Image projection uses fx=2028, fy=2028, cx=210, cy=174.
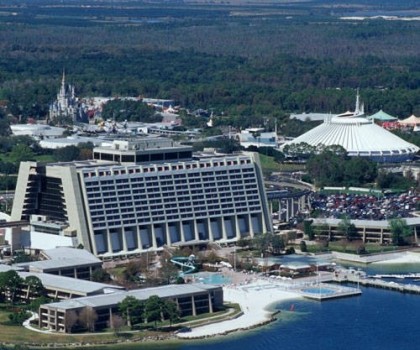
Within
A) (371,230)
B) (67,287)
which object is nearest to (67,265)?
(67,287)

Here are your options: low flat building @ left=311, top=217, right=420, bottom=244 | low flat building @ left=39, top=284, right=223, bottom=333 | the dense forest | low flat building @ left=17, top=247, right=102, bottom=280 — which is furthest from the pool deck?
the dense forest

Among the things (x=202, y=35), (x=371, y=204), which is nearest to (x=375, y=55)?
(x=202, y=35)

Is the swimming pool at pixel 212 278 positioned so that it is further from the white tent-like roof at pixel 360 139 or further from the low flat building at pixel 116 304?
the white tent-like roof at pixel 360 139

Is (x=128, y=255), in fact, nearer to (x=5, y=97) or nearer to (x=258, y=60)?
(x=5, y=97)

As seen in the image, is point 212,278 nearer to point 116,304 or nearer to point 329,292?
point 329,292

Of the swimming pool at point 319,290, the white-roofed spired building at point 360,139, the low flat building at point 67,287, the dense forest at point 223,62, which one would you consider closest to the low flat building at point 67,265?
the low flat building at point 67,287

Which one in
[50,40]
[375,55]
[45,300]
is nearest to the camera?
[45,300]

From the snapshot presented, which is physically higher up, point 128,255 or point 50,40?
point 50,40
